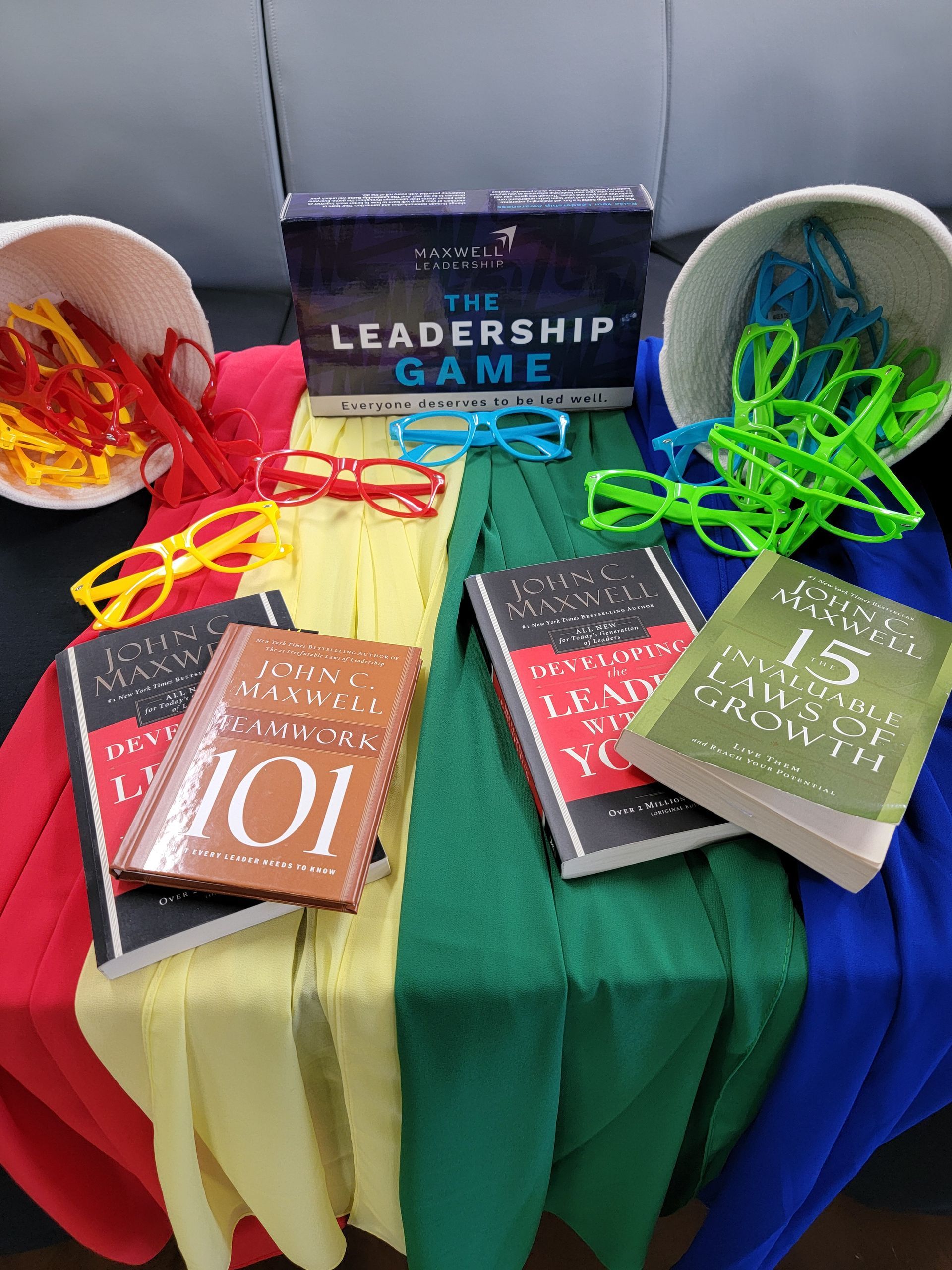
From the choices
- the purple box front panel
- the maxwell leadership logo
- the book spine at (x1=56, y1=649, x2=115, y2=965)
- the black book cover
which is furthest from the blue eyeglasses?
the book spine at (x1=56, y1=649, x2=115, y2=965)

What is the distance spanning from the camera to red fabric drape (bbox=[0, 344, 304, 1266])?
1.62ft

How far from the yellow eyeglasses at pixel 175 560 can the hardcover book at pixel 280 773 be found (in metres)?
0.13

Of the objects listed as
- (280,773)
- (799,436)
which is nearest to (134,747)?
(280,773)

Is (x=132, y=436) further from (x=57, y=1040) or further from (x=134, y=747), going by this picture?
(x=57, y=1040)

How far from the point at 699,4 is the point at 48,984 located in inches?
66.2

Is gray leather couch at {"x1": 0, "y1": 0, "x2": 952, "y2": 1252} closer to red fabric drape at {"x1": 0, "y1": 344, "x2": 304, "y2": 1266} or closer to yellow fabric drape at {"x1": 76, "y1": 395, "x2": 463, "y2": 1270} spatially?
red fabric drape at {"x1": 0, "y1": 344, "x2": 304, "y2": 1266}

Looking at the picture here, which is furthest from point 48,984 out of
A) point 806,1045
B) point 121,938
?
point 806,1045

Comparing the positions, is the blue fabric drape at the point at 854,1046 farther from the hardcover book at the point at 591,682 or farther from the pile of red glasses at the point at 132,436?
the pile of red glasses at the point at 132,436

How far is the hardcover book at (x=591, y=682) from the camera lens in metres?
0.52

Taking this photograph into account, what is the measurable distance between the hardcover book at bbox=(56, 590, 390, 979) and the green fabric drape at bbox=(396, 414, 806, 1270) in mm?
73

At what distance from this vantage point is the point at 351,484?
794 mm

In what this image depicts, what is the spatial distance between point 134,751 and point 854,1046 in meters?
0.50

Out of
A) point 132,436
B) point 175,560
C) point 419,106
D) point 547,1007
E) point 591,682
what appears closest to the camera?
point 547,1007

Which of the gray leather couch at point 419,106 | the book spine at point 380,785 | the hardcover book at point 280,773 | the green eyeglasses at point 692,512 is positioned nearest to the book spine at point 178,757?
the hardcover book at point 280,773
